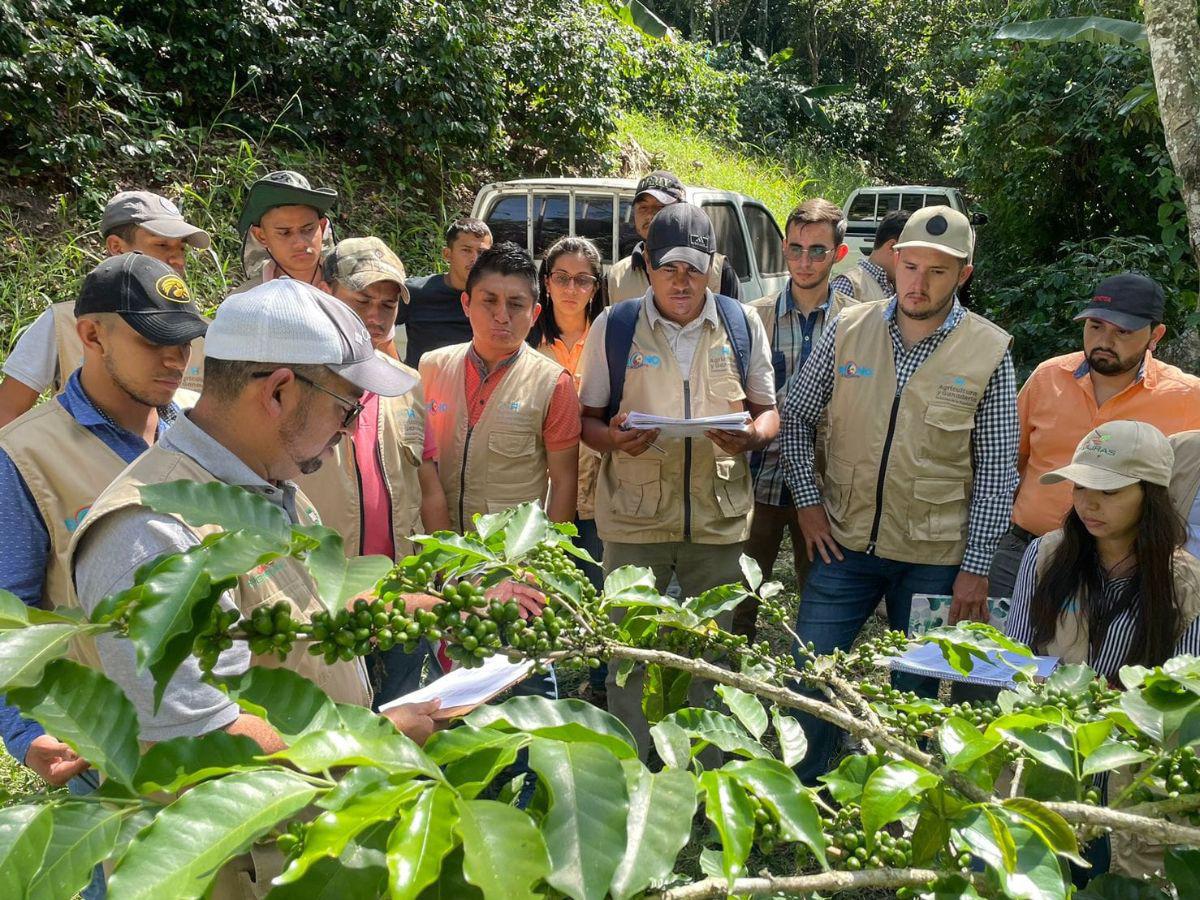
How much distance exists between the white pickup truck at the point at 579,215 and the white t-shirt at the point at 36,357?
4.73 metres

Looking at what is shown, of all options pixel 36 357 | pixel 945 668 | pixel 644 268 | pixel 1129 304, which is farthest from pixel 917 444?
pixel 36 357

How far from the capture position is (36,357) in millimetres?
3318

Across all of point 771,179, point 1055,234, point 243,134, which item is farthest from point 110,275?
point 771,179

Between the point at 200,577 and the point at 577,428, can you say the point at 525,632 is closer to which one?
the point at 200,577

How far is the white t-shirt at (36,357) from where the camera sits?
331 centimetres

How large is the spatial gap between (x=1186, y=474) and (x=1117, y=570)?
1.83 feet

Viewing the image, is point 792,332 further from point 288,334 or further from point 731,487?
point 288,334

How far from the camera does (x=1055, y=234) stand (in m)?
11.8

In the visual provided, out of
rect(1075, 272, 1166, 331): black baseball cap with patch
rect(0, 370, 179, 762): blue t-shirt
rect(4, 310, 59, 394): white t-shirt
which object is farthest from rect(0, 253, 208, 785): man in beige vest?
rect(1075, 272, 1166, 331): black baseball cap with patch

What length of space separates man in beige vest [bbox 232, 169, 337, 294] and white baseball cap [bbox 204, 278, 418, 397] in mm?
2263

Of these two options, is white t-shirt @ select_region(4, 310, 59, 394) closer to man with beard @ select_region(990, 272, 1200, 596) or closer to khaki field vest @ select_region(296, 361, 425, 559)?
khaki field vest @ select_region(296, 361, 425, 559)

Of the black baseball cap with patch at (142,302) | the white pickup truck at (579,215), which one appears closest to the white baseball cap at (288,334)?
the black baseball cap with patch at (142,302)

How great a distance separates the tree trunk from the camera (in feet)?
14.7

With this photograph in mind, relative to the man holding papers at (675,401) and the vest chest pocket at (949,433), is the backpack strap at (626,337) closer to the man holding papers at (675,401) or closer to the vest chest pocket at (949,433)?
the man holding papers at (675,401)
